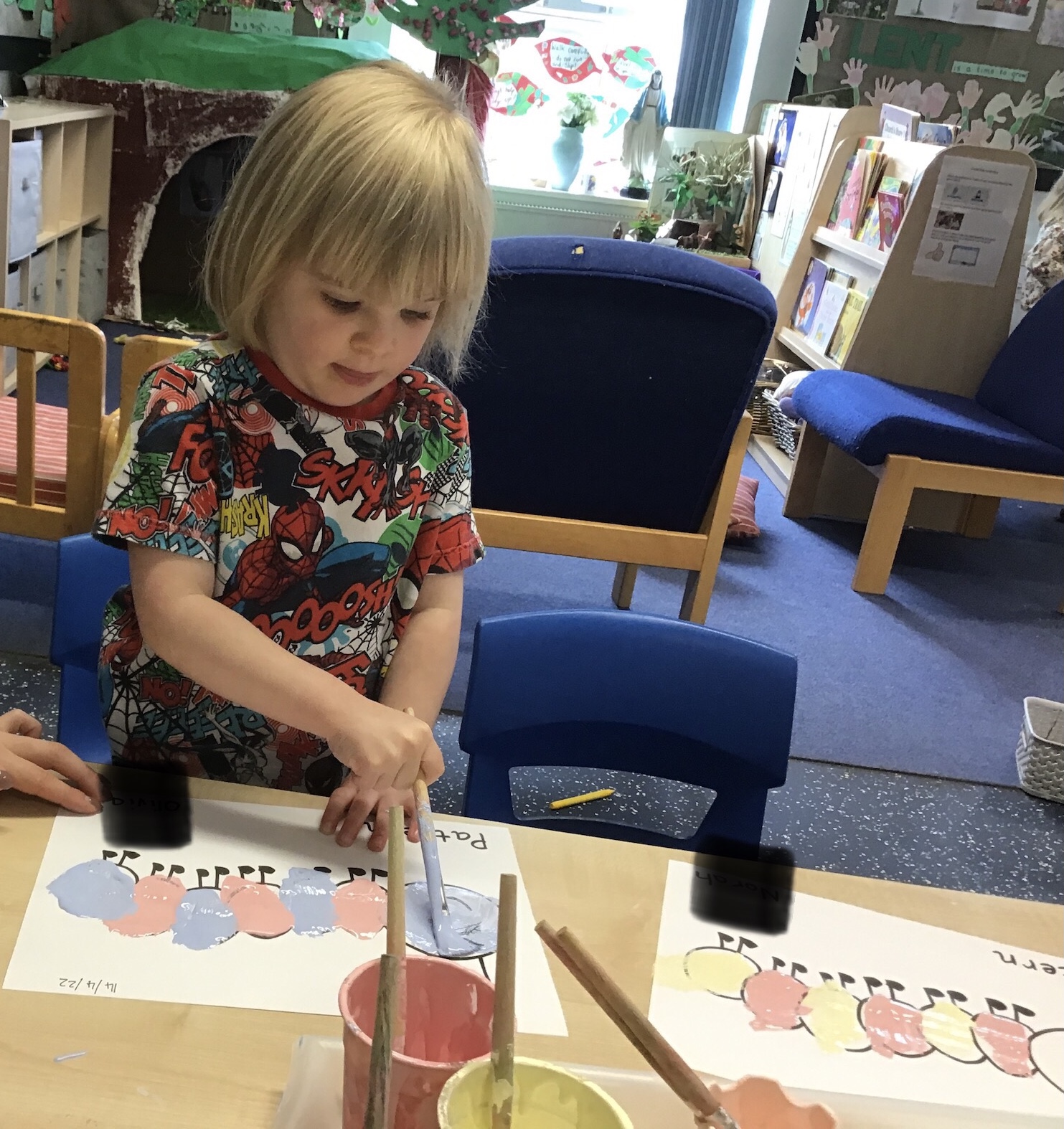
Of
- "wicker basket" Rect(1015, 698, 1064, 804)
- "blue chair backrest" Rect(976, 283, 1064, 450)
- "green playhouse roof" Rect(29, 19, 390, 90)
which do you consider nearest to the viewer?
"wicker basket" Rect(1015, 698, 1064, 804)

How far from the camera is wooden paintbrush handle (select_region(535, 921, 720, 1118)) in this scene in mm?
381

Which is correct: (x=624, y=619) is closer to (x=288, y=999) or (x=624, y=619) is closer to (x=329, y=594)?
(x=329, y=594)

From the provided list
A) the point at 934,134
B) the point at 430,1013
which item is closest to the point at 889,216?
the point at 934,134

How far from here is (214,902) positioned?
66cm

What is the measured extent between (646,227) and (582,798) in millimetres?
3178

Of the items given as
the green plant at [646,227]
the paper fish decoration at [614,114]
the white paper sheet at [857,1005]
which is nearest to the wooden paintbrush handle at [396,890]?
the white paper sheet at [857,1005]

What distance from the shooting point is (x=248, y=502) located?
89cm

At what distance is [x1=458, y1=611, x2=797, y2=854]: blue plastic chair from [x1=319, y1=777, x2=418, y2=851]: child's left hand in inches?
9.1

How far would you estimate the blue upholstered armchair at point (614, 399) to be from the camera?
72.3 inches

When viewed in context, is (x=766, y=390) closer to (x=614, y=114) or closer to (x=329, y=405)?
(x=614, y=114)

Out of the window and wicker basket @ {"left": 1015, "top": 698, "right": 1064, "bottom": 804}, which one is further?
the window

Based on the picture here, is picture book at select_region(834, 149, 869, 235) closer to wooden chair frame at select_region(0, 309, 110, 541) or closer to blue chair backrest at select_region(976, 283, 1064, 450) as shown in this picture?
blue chair backrest at select_region(976, 283, 1064, 450)

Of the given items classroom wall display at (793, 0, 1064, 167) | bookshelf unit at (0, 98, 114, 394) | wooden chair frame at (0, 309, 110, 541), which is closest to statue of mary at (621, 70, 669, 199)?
classroom wall display at (793, 0, 1064, 167)

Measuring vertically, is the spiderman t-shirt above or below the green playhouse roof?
below
